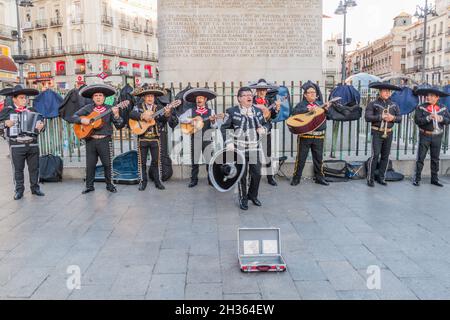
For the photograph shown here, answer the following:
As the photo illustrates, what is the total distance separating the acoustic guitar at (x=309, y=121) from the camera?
8656mm

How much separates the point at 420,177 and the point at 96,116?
6523 mm

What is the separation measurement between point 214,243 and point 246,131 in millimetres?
2233

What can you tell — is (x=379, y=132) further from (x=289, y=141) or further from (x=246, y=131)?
(x=246, y=131)

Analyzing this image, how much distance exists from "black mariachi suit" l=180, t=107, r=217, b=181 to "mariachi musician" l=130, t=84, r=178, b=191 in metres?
0.32

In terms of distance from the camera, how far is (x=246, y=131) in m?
7.11

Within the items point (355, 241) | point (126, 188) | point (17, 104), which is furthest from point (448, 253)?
point (17, 104)

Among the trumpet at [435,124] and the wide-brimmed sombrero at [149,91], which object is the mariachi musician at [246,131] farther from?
the trumpet at [435,124]

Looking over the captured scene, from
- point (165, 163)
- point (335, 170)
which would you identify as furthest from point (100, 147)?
point (335, 170)

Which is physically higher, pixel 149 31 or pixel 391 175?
pixel 149 31

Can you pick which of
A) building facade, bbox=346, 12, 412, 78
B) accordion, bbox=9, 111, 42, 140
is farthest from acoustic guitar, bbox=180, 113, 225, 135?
building facade, bbox=346, 12, 412, 78

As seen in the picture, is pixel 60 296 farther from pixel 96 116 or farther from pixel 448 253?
pixel 96 116

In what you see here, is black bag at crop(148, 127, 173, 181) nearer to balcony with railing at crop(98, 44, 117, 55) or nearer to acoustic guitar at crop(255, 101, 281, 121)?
acoustic guitar at crop(255, 101, 281, 121)

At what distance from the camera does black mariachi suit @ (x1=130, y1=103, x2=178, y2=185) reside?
866 cm

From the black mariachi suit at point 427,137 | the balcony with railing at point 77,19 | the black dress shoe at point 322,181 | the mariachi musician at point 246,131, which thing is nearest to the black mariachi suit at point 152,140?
the mariachi musician at point 246,131
